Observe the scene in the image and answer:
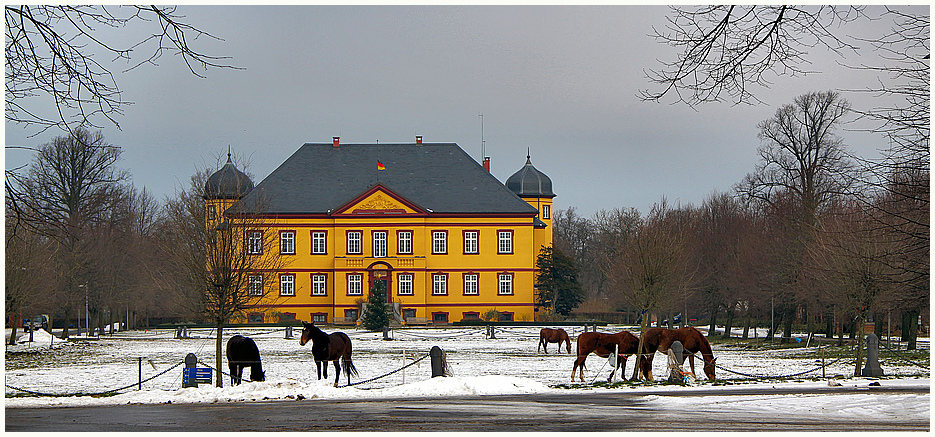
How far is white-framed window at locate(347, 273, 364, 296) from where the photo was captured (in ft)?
208

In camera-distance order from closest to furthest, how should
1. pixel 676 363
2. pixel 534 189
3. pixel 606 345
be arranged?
pixel 676 363 → pixel 606 345 → pixel 534 189

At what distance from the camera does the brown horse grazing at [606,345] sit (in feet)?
67.6

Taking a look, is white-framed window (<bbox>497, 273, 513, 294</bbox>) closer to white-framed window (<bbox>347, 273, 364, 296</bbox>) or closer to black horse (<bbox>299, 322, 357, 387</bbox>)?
white-framed window (<bbox>347, 273, 364, 296</bbox>)

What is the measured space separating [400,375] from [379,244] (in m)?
41.3

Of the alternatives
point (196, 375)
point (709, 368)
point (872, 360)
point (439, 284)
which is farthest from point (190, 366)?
point (439, 284)

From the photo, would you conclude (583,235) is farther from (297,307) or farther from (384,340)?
(384,340)

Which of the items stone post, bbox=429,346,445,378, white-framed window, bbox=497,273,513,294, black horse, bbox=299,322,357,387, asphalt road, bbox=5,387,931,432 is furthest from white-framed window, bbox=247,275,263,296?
white-framed window, bbox=497,273,513,294

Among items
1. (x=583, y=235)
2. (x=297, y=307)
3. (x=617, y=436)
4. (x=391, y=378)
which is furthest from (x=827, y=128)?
(x=583, y=235)

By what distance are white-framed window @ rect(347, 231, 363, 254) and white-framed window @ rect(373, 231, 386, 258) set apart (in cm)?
106

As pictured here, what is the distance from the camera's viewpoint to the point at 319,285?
6388 cm

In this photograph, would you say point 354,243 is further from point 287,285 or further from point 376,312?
point 376,312

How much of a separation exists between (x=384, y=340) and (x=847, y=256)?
22.8 m

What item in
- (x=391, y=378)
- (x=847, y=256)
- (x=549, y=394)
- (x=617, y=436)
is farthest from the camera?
(x=847, y=256)

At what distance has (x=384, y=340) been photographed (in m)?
41.2
